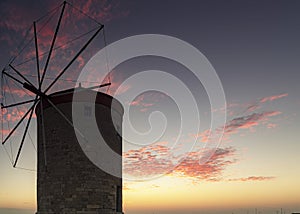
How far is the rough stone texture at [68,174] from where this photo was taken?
18500mm

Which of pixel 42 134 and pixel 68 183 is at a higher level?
pixel 42 134

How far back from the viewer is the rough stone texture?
18.5 metres

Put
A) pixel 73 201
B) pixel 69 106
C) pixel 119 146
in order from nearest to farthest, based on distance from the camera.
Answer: pixel 73 201 → pixel 69 106 → pixel 119 146

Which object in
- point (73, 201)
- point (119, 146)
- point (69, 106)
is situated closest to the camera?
point (73, 201)

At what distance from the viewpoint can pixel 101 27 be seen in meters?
20.7

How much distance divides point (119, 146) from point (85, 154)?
2690 millimetres

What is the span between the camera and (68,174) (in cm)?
1872

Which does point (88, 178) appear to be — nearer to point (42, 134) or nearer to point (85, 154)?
point (85, 154)

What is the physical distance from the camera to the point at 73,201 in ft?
60.2

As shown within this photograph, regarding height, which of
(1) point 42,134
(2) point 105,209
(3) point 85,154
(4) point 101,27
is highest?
(4) point 101,27

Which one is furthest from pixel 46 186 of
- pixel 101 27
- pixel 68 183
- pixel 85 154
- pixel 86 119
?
pixel 101 27

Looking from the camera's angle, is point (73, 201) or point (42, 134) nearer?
point (73, 201)

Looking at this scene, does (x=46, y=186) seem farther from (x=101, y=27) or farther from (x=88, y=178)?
(x=101, y=27)

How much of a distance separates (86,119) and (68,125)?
1006 millimetres
